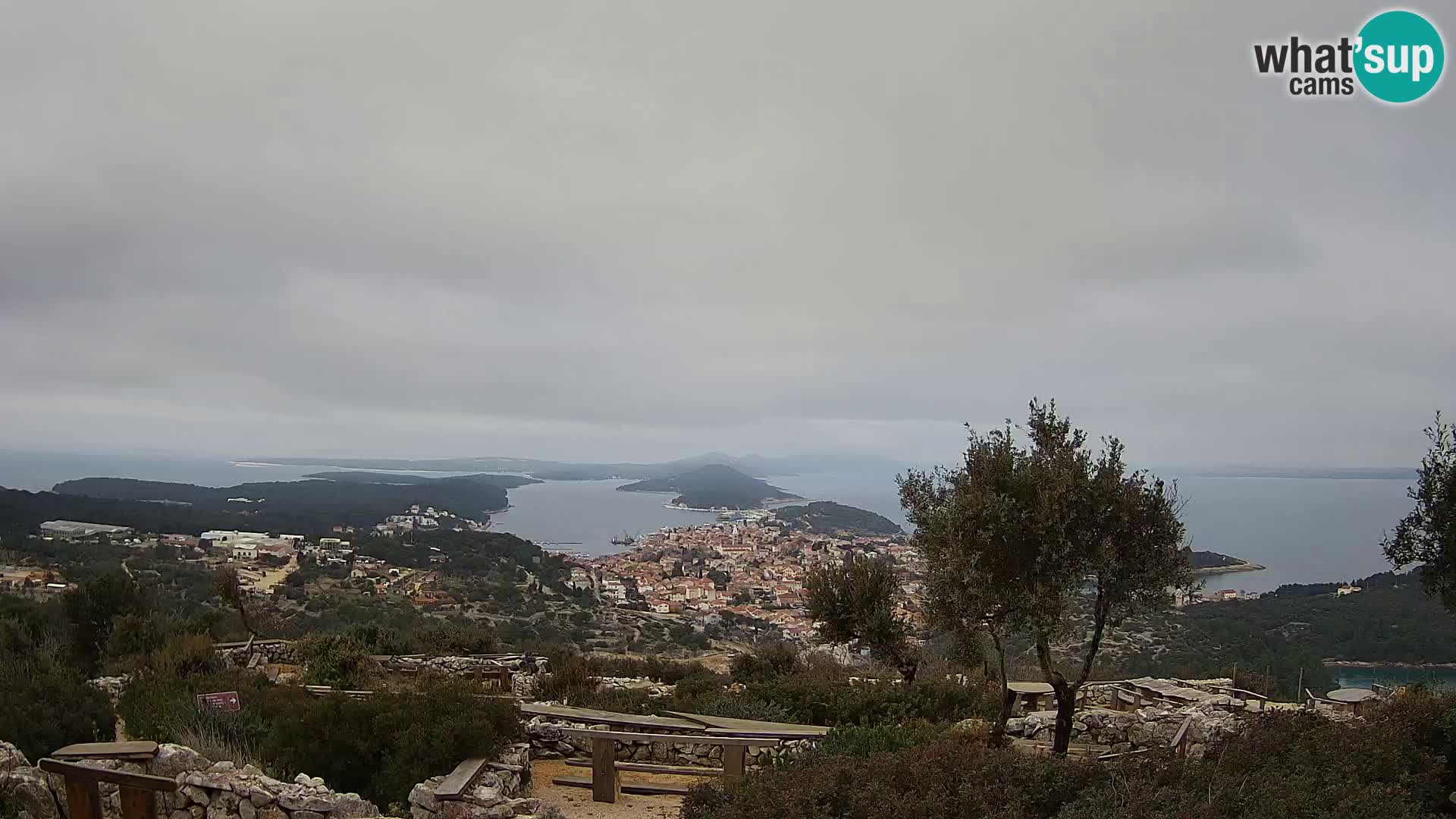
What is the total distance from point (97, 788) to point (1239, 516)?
40.6 m

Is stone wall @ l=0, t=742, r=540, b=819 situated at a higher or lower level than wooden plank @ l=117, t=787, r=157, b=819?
lower

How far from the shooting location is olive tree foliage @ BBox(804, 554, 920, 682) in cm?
1311

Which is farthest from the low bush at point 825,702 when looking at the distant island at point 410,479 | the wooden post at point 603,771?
the distant island at point 410,479

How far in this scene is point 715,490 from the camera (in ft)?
335

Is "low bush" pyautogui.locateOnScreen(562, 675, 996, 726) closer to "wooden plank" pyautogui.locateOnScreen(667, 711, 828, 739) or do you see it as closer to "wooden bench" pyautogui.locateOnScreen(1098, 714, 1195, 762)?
"wooden plank" pyautogui.locateOnScreen(667, 711, 828, 739)

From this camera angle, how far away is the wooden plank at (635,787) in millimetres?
7852

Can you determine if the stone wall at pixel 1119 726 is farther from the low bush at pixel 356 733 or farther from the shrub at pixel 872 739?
the low bush at pixel 356 733

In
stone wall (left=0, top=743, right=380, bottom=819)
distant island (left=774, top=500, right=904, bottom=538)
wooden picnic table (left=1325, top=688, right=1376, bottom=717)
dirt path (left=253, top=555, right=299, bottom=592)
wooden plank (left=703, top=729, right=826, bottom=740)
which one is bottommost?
distant island (left=774, top=500, right=904, bottom=538)

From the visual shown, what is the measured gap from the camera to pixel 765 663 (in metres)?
15.0

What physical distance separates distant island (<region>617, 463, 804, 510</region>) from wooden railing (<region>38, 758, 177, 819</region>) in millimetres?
82029

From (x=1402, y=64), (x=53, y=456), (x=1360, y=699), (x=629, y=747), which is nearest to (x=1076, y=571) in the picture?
(x=629, y=747)

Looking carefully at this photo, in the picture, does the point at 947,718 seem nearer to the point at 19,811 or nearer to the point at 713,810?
the point at 713,810

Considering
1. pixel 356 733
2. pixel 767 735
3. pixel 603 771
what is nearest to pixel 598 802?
pixel 603 771

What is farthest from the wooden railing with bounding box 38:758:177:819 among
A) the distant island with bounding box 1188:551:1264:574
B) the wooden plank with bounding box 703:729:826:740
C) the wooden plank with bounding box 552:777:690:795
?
the distant island with bounding box 1188:551:1264:574
